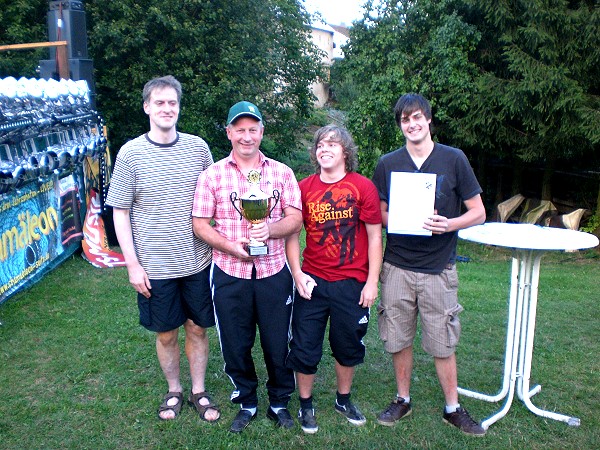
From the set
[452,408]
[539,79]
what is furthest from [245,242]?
[539,79]

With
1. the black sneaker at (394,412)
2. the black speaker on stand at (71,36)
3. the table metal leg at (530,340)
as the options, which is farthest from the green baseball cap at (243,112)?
the black speaker on stand at (71,36)

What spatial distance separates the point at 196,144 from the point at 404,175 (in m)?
1.24

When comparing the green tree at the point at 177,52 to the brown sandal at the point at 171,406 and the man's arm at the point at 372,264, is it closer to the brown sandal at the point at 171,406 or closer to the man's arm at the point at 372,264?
the brown sandal at the point at 171,406

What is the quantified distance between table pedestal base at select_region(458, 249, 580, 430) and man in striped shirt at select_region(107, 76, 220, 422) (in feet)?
6.22

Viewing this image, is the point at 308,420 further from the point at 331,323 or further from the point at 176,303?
the point at 176,303

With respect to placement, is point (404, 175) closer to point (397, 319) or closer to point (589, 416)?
point (397, 319)

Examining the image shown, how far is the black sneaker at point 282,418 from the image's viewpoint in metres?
3.56

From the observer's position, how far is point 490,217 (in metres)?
13.0

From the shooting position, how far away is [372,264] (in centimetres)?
340

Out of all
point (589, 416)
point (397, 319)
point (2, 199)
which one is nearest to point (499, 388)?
point (589, 416)

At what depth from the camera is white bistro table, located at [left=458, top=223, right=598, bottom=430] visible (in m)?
3.53

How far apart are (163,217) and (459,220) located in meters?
1.69

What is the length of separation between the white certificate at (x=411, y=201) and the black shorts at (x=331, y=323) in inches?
17.2

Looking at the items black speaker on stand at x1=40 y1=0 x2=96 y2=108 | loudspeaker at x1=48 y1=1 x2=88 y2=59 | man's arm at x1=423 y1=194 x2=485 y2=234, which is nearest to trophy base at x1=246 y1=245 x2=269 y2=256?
man's arm at x1=423 y1=194 x2=485 y2=234
